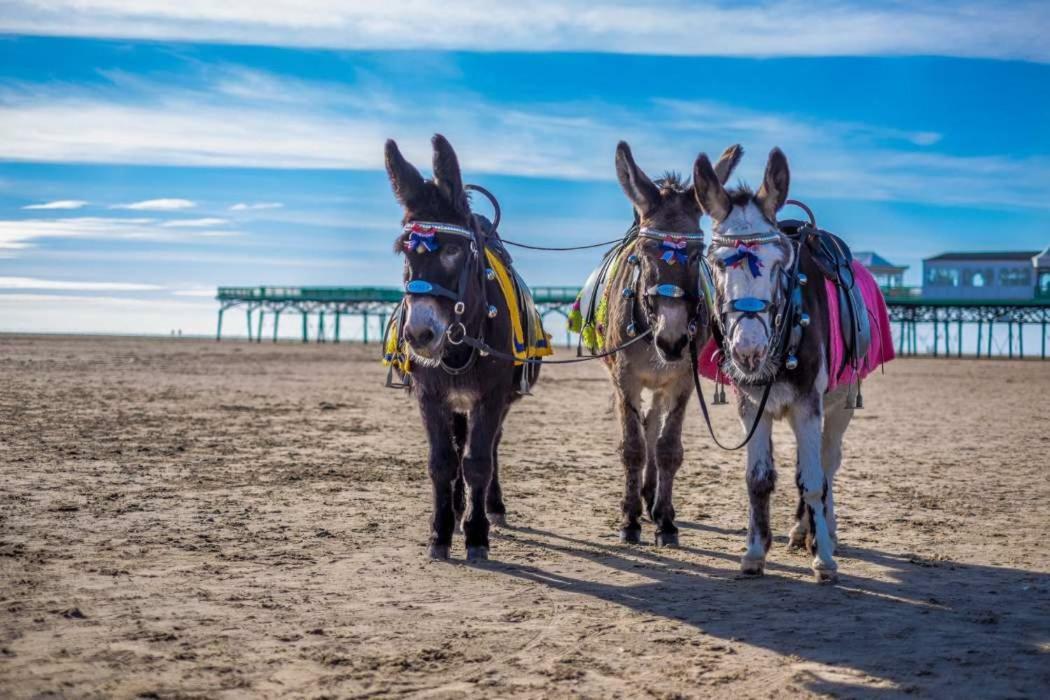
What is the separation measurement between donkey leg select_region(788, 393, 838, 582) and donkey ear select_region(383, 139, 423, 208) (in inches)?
121

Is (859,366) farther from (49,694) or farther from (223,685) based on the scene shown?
(49,694)

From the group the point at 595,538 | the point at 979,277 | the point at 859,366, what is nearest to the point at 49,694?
the point at 595,538

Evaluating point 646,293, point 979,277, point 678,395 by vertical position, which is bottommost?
point 678,395

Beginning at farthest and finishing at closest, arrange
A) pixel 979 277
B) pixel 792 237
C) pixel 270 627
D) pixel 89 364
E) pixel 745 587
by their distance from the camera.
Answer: pixel 979 277, pixel 89 364, pixel 792 237, pixel 745 587, pixel 270 627

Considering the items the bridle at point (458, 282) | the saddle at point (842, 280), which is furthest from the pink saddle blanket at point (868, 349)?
the bridle at point (458, 282)

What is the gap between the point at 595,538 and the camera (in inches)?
335

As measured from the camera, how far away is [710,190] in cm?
643

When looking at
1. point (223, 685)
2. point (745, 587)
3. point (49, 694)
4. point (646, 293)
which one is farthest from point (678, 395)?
point (49, 694)

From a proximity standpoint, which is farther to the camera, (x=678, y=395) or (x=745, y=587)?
(x=678, y=395)

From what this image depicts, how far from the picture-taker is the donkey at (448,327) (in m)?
6.94

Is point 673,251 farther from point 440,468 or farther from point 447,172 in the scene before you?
point 440,468

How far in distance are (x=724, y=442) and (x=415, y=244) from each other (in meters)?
11.0

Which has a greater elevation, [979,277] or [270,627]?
[979,277]

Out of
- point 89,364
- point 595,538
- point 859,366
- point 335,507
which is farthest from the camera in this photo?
A: point 89,364
